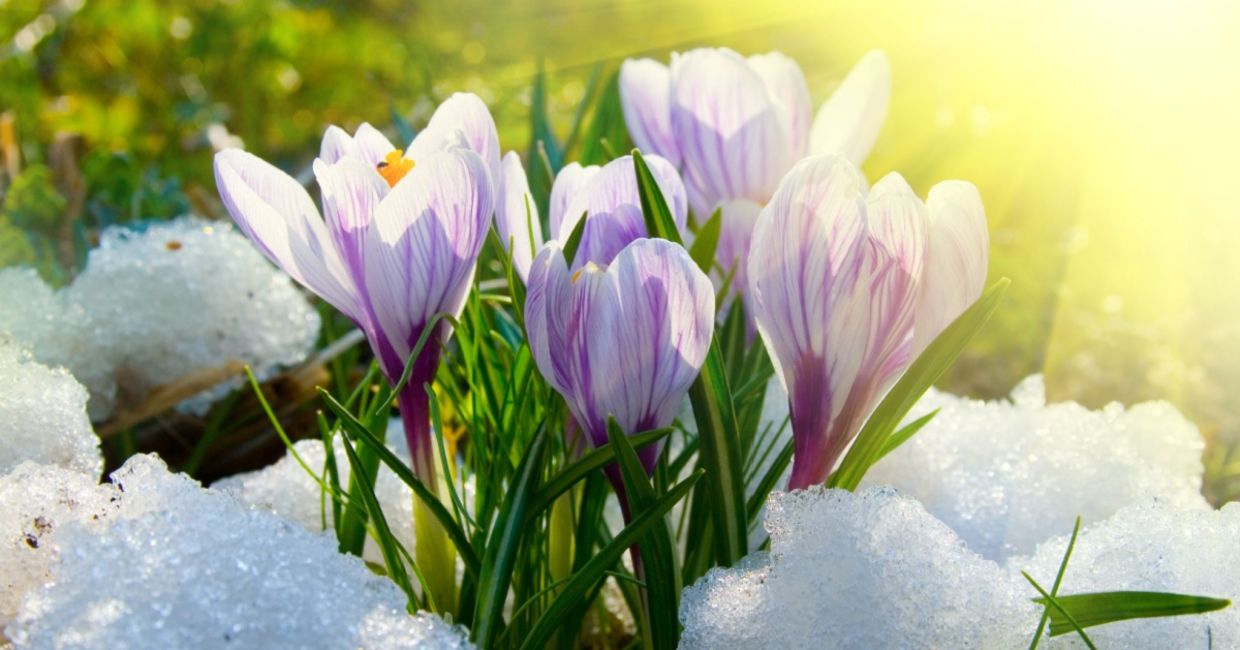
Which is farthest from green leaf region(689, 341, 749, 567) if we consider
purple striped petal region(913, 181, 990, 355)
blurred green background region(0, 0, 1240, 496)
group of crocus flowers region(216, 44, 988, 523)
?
blurred green background region(0, 0, 1240, 496)

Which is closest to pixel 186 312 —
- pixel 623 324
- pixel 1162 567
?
pixel 623 324

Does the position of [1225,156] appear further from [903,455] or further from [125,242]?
[125,242]

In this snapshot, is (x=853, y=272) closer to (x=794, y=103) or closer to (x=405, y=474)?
(x=405, y=474)

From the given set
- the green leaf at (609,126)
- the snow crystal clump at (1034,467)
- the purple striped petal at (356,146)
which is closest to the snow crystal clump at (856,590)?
the snow crystal clump at (1034,467)

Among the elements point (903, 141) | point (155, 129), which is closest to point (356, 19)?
point (155, 129)

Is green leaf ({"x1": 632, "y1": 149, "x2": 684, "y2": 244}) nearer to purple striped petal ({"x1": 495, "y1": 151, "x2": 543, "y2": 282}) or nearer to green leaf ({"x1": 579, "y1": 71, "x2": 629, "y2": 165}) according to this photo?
purple striped petal ({"x1": 495, "y1": 151, "x2": 543, "y2": 282})

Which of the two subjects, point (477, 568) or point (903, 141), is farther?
point (903, 141)

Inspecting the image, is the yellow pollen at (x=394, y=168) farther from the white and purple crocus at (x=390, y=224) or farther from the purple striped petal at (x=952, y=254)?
the purple striped petal at (x=952, y=254)
